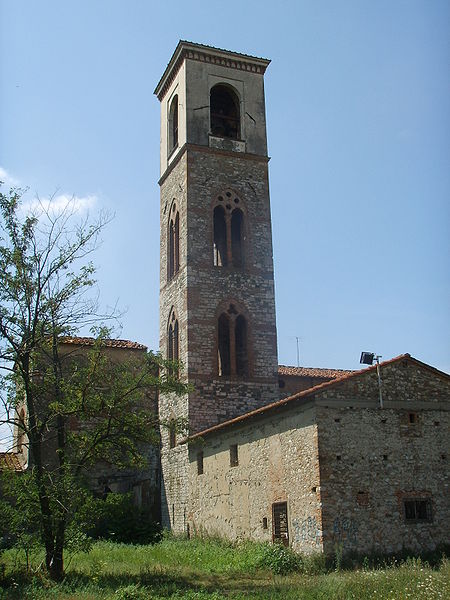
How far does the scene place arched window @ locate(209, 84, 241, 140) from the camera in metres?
29.4

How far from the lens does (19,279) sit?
15359 mm

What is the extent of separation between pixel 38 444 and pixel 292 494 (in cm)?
619

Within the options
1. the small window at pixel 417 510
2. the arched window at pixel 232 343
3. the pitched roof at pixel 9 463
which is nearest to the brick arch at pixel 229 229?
the arched window at pixel 232 343

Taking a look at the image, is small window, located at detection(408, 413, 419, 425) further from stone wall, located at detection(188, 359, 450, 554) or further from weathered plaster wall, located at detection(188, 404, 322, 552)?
weathered plaster wall, located at detection(188, 404, 322, 552)

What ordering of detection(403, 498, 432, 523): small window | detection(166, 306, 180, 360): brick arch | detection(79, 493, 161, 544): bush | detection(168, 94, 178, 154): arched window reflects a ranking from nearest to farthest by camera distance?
detection(403, 498, 432, 523): small window → detection(79, 493, 161, 544): bush → detection(166, 306, 180, 360): brick arch → detection(168, 94, 178, 154): arched window

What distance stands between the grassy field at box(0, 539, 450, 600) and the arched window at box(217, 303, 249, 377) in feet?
25.2

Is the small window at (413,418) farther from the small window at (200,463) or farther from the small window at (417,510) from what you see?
the small window at (200,463)

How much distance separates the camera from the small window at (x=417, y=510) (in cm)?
1614

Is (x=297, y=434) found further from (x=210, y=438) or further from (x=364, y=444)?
(x=210, y=438)

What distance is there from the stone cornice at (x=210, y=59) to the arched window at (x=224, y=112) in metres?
1.13

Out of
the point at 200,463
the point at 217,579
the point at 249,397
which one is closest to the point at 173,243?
the point at 249,397

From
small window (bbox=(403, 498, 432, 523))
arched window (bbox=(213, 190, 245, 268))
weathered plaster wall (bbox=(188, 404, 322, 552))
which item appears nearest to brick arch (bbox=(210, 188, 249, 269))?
arched window (bbox=(213, 190, 245, 268))

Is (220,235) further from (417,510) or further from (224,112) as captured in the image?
(417,510)

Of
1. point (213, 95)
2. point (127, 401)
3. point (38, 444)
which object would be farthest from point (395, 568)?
point (213, 95)
